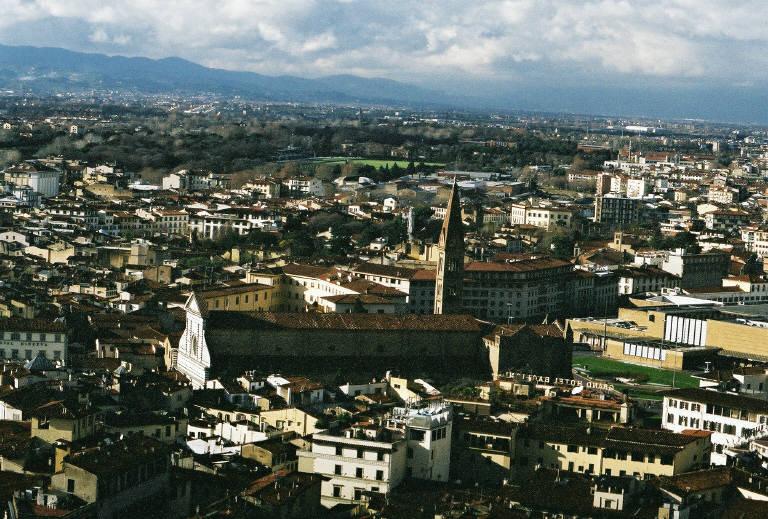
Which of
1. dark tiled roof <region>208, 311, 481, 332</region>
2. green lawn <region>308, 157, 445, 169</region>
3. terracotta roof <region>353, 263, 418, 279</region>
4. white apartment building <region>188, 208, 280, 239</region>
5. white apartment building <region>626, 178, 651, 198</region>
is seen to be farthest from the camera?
green lawn <region>308, 157, 445, 169</region>

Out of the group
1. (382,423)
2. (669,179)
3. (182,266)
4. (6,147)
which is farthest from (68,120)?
(382,423)

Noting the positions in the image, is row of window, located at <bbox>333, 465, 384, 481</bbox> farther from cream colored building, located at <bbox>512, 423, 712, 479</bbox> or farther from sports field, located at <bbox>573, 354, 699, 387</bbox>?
sports field, located at <bbox>573, 354, 699, 387</bbox>

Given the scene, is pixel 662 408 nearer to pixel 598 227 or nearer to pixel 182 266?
pixel 182 266

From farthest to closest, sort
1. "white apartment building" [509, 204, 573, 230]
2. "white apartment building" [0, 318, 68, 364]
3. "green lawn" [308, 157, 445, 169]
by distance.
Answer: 1. "green lawn" [308, 157, 445, 169]
2. "white apartment building" [509, 204, 573, 230]
3. "white apartment building" [0, 318, 68, 364]

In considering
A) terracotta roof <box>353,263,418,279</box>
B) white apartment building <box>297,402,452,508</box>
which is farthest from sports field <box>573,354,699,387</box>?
white apartment building <box>297,402,452,508</box>

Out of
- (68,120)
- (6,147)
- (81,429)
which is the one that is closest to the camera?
(81,429)

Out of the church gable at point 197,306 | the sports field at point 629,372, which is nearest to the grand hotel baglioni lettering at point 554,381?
the sports field at point 629,372

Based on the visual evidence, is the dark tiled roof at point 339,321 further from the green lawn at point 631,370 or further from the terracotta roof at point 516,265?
the terracotta roof at point 516,265
